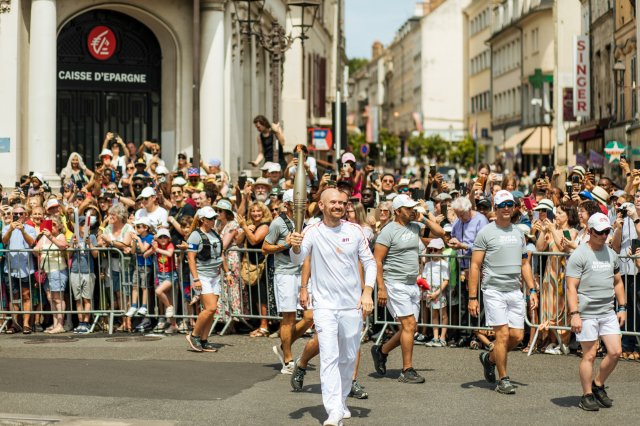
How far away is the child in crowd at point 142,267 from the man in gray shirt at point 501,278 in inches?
224

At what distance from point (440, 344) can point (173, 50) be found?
17334 millimetres

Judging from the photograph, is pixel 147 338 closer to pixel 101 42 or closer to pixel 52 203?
pixel 52 203

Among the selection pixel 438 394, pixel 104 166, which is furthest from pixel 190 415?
pixel 104 166

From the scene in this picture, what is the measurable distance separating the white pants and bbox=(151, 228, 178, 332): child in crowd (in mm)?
6255

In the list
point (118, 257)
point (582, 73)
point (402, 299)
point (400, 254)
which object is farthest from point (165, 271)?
point (582, 73)

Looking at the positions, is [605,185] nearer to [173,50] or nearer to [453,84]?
[173,50]

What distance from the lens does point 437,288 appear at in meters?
16.2

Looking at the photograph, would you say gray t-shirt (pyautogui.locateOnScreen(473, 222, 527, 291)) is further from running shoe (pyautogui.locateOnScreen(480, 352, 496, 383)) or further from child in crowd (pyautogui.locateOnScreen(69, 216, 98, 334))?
child in crowd (pyautogui.locateOnScreen(69, 216, 98, 334))

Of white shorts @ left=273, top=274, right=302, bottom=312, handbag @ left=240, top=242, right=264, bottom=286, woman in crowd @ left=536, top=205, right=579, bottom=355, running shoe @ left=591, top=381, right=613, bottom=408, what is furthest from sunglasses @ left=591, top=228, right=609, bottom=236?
handbag @ left=240, top=242, right=264, bottom=286

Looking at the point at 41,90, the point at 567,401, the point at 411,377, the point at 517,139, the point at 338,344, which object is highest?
the point at 517,139

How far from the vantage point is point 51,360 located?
14.4 m

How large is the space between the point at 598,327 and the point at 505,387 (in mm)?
1168

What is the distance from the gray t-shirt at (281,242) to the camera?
554 inches

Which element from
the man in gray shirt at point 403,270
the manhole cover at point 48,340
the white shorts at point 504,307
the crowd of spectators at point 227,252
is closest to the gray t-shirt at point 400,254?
the man in gray shirt at point 403,270
